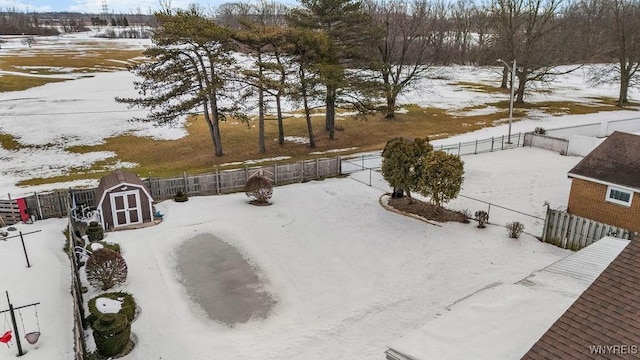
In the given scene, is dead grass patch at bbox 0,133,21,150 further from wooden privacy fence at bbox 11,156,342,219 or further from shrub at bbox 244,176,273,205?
shrub at bbox 244,176,273,205

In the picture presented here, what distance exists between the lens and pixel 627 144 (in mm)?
19062

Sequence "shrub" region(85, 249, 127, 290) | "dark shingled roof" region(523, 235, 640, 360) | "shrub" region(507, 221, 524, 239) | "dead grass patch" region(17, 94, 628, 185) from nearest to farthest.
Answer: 1. "dark shingled roof" region(523, 235, 640, 360)
2. "shrub" region(85, 249, 127, 290)
3. "shrub" region(507, 221, 524, 239)
4. "dead grass patch" region(17, 94, 628, 185)

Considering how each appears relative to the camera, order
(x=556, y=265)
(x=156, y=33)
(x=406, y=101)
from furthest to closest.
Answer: (x=406, y=101), (x=156, y=33), (x=556, y=265)

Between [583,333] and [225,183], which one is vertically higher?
[583,333]

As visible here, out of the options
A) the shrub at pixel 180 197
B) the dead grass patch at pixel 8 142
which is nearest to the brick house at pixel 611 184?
the shrub at pixel 180 197

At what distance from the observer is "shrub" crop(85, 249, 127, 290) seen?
47.9 ft

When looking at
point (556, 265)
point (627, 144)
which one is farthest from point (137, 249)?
point (627, 144)

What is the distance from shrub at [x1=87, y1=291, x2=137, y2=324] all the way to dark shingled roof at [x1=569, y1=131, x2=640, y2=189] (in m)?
18.1

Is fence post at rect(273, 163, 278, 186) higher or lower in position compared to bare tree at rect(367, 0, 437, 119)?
lower

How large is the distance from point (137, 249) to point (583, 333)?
15805 mm

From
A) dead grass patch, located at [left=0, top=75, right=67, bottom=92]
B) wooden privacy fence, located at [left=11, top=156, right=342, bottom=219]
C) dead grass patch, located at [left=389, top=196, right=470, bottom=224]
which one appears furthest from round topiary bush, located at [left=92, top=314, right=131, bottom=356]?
dead grass patch, located at [left=0, top=75, right=67, bottom=92]

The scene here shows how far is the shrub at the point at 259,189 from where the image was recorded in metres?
22.5

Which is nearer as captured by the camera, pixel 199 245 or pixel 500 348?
pixel 500 348

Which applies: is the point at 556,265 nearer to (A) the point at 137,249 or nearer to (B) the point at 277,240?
(B) the point at 277,240
